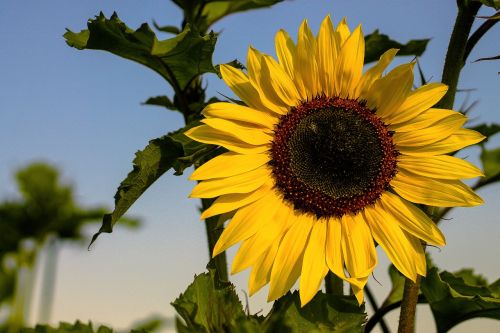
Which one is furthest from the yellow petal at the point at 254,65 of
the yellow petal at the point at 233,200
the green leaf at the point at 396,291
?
the green leaf at the point at 396,291

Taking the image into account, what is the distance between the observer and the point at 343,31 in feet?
5.09

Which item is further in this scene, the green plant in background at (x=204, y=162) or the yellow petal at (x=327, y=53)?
the yellow petal at (x=327, y=53)

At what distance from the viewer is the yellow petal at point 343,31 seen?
5.05ft

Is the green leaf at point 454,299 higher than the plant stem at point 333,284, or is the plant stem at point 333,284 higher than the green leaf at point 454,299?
the plant stem at point 333,284

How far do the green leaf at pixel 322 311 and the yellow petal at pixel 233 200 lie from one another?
22 centimetres

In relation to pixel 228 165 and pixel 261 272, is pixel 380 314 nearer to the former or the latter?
pixel 261 272

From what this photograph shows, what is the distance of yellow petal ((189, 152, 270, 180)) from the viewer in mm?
1476

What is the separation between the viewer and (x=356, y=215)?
1.63 meters

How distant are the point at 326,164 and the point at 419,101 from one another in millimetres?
254

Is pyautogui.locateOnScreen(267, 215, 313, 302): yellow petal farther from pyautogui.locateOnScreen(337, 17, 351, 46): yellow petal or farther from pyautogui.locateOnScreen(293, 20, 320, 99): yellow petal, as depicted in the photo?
pyautogui.locateOnScreen(337, 17, 351, 46): yellow petal

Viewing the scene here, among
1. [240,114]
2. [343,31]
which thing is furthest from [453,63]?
[240,114]

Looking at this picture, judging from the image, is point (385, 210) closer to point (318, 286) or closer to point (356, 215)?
point (356, 215)

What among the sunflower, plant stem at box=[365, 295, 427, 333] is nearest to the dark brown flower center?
the sunflower

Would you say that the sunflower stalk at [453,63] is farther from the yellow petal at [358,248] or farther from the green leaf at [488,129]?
the green leaf at [488,129]
